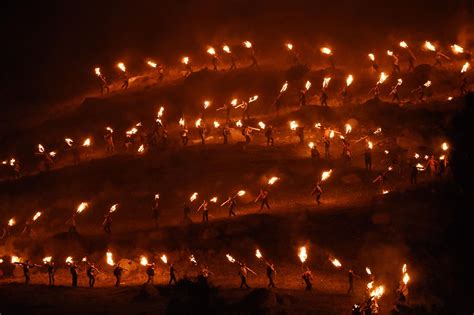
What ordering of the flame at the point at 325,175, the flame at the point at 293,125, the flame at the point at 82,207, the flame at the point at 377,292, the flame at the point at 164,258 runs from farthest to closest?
the flame at the point at 293,125 → the flame at the point at 82,207 → the flame at the point at 325,175 → the flame at the point at 164,258 → the flame at the point at 377,292

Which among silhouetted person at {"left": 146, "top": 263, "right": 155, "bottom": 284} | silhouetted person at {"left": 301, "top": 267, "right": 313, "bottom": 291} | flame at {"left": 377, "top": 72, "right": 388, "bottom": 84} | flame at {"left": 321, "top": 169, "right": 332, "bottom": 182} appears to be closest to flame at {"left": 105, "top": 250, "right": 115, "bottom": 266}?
silhouetted person at {"left": 146, "top": 263, "right": 155, "bottom": 284}

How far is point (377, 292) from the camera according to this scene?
21.6 m

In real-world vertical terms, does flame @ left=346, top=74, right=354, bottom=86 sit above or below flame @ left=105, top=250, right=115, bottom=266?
above

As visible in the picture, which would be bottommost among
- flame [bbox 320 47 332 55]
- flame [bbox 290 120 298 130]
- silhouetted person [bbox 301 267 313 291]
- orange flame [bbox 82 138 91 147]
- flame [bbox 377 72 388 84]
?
silhouetted person [bbox 301 267 313 291]

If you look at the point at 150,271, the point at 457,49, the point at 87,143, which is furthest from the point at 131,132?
the point at 457,49

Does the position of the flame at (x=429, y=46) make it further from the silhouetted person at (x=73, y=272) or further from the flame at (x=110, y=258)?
the silhouetted person at (x=73, y=272)

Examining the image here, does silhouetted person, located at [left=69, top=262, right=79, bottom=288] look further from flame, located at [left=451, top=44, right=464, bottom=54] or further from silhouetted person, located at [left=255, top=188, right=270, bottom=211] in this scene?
flame, located at [left=451, top=44, right=464, bottom=54]

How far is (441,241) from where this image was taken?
1015 inches

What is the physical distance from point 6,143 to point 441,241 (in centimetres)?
3639

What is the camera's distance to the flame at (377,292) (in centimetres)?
2116

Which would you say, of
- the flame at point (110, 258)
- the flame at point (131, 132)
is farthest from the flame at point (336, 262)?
the flame at point (131, 132)

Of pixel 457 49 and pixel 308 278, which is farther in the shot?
pixel 457 49

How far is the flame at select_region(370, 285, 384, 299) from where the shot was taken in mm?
21161

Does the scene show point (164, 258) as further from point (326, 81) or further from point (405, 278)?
point (326, 81)
